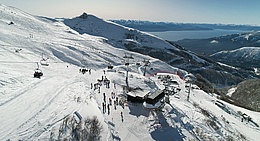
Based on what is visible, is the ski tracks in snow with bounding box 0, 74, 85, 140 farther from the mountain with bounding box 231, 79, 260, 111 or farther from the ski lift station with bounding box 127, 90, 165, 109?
the mountain with bounding box 231, 79, 260, 111

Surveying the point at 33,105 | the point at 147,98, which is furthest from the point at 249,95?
the point at 33,105

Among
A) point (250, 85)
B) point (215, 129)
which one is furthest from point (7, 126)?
point (250, 85)

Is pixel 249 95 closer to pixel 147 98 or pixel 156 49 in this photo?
pixel 156 49

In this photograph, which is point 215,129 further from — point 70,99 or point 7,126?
point 7,126

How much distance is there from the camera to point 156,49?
145 meters

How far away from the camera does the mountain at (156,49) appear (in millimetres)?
131625

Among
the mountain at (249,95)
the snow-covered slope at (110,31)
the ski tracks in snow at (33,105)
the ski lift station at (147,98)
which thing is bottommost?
the mountain at (249,95)

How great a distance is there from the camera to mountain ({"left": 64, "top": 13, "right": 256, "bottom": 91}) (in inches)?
5182

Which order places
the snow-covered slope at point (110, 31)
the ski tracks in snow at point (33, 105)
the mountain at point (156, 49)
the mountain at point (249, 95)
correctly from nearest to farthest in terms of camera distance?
the ski tracks in snow at point (33, 105) < the mountain at point (249, 95) < the mountain at point (156, 49) < the snow-covered slope at point (110, 31)

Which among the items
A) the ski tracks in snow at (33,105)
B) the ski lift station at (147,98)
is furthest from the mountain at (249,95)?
the ski tracks in snow at (33,105)

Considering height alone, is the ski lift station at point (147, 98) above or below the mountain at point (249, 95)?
above

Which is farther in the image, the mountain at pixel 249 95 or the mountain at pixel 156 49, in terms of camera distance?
the mountain at pixel 156 49

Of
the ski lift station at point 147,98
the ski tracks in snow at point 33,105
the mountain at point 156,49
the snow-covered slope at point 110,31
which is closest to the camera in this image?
the ski tracks in snow at point 33,105

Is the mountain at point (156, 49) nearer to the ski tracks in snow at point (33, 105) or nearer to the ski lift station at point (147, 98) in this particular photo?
the ski lift station at point (147, 98)
